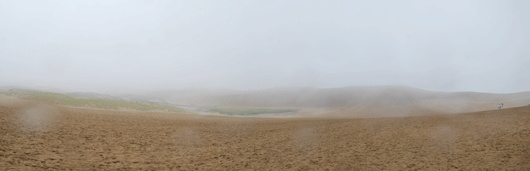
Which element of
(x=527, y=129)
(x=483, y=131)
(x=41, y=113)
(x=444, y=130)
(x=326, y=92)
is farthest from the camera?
(x=326, y=92)

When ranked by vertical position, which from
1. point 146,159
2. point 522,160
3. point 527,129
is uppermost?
point 527,129

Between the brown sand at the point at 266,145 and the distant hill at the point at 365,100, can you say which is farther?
the distant hill at the point at 365,100

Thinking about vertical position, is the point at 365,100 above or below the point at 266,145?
above

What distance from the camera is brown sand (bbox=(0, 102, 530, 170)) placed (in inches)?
426

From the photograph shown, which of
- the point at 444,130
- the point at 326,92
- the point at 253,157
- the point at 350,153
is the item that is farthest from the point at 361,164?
the point at 326,92

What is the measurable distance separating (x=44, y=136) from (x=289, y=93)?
75.9 m

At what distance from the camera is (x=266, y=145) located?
15562 millimetres

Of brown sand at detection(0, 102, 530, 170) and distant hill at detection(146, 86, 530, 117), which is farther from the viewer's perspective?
distant hill at detection(146, 86, 530, 117)

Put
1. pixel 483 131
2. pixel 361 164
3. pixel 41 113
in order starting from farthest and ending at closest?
pixel 41 113 < pixel 483 131 < pixel 361 164

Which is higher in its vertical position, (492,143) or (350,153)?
(492,143)

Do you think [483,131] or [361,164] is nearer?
[361,164]

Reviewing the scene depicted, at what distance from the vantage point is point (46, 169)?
30.8 feet

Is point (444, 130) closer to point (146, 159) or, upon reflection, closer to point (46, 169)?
point (146, 159)

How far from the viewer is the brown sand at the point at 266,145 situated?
35.5ft
